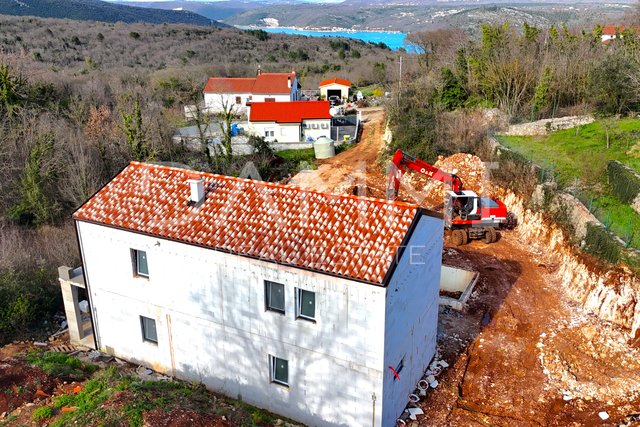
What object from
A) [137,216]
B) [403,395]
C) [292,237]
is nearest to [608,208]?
[403,395]

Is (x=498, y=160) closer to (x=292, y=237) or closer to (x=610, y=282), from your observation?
(x=610, y=282)

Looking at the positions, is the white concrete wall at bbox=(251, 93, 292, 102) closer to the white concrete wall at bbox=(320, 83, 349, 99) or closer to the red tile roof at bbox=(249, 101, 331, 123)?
the white concrete wall at bbox=(320, 83, 349, 99)

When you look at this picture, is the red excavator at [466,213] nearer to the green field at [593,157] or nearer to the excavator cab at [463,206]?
the excavator cab at [463,206]

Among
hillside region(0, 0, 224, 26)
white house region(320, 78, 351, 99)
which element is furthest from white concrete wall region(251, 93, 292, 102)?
hillside region(0, 0, 224, 26)

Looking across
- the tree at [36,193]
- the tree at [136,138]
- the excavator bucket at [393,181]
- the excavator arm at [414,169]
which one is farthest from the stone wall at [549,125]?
the tree at [36,193]

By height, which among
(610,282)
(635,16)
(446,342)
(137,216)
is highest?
(635,16)

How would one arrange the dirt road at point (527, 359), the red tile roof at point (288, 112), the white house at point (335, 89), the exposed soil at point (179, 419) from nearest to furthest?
the exposed soil at point (179, 419)
the dirt road at point (527, 359)
the red tile roof at point (288, 112)
the white house at point (335, 89)
